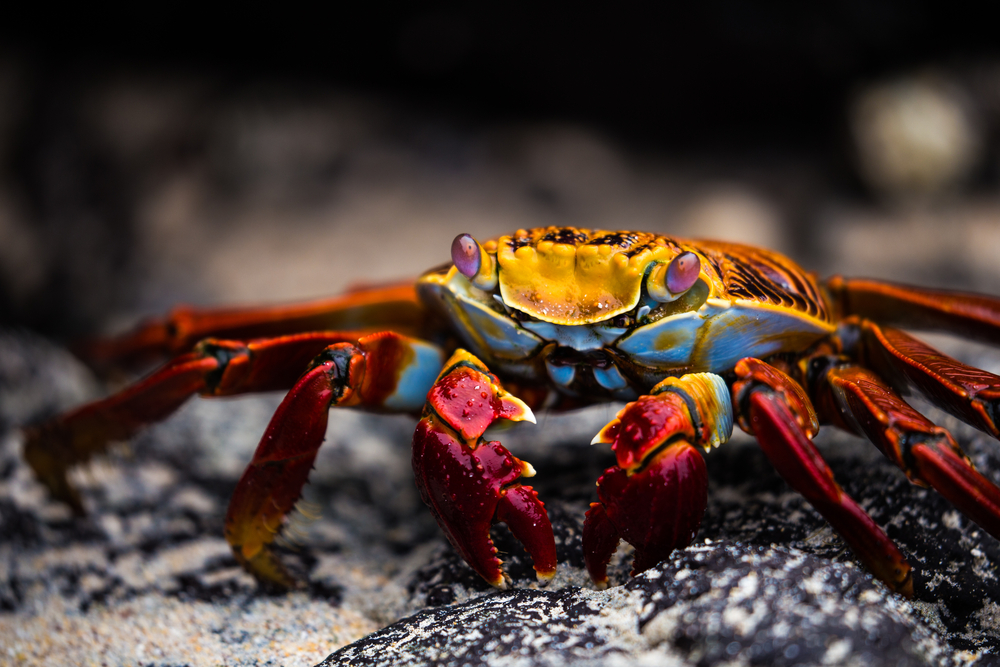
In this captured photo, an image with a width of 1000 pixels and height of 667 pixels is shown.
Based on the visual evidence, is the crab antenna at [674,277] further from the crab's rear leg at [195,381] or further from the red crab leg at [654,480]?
the crab's rear leg at [195,381]

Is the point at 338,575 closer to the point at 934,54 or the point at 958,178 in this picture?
the point at 958,178

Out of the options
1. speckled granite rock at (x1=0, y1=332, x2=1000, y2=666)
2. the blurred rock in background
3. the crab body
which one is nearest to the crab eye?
the crab body

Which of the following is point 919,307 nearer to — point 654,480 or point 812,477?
point 812,477

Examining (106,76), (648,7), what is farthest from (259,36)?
(648,7)

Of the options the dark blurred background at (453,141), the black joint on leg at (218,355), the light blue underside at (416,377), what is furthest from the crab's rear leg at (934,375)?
the dark blurred background at (453,141)

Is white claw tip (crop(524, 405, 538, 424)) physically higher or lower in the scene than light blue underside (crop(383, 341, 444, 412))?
higher

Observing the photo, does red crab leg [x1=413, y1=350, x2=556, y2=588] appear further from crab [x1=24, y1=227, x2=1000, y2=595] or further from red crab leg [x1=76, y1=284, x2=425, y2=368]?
red crab leg [x1=76, y1=284, x2=425, y2=368]
